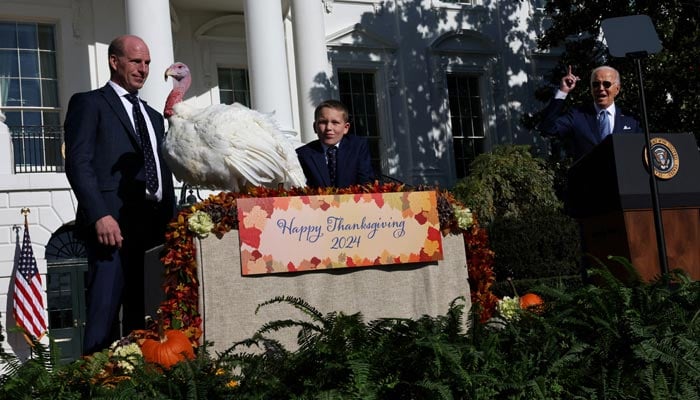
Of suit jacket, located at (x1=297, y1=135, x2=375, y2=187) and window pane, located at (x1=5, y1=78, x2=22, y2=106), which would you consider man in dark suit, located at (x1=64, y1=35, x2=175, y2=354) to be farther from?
window pane, located at (x1=5, y1=78, x2=22, y2=106)

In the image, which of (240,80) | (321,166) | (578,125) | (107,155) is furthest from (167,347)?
(240,80)

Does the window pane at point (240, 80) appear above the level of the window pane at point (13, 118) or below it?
above

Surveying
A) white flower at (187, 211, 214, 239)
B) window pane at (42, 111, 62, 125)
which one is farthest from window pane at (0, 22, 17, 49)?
white flower at (187, 211, 214, 239)

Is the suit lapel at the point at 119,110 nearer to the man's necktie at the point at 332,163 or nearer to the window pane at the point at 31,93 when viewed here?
the man's necktie at the point at 332,163

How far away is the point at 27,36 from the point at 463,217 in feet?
54.4

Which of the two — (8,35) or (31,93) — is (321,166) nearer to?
(31,93)

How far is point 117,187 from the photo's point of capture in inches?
194

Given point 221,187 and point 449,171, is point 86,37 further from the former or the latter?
point 221,187

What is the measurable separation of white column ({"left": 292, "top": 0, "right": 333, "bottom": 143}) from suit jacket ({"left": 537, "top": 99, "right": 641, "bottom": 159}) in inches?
509

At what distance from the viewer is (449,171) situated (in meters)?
23.0

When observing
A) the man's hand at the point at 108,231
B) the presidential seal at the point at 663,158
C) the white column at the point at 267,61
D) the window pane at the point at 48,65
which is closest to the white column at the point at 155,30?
the white column at the point at 267,61

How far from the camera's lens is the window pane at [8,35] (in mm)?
19016

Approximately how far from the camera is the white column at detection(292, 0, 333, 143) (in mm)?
19016

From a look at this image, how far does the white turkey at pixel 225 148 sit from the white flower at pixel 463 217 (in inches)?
37.6
